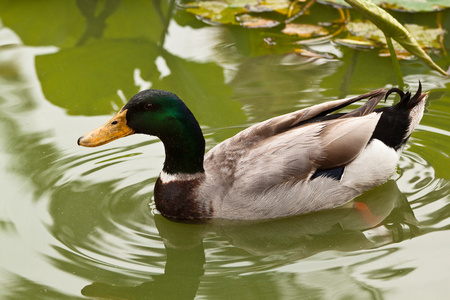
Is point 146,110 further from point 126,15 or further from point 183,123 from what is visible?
point 126,15

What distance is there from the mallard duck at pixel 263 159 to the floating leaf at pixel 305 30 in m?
2.74

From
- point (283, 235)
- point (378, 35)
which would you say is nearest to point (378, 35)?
point (378, 35)

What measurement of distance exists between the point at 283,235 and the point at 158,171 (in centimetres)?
131

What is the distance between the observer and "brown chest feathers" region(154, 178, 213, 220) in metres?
5.62

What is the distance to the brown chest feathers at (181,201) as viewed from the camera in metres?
5.62

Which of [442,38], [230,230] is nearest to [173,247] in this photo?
[230,230]

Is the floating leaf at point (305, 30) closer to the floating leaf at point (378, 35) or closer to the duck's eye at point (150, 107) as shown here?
the floating leaf at point (378, 35)

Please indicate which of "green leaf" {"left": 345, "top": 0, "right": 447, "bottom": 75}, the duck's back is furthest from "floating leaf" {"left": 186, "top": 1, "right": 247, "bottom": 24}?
the duck's back

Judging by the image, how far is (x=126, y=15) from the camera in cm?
933

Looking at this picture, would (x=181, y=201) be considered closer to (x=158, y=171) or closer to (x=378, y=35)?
A: (x=158, y=171)

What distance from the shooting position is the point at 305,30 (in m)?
8.58

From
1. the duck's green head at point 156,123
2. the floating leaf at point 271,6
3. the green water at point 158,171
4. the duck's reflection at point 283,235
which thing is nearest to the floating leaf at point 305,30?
the green water at point 158,171

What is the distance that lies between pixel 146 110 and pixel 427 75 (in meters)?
3.36

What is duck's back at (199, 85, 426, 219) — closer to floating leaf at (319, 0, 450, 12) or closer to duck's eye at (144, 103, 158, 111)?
duck's eye at (144, 103, 158, 111)
